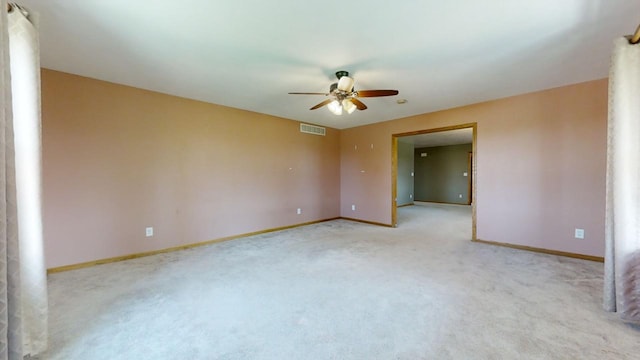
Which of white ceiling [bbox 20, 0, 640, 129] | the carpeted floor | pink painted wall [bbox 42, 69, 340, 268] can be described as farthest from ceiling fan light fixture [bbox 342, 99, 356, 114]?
pink painted wall [bbox 42, 69, 340, 268]

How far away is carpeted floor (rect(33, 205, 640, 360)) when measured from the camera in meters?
1.61

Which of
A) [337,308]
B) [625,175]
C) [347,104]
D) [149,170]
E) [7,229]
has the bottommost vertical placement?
[337,308]

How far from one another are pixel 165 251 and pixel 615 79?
16.7 ft

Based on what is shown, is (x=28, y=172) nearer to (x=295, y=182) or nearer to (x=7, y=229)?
(x=7, y=229)

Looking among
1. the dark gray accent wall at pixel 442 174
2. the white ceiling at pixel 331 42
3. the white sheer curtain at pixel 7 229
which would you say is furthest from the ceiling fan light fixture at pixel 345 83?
the dark gray accent wall at pixel 442 174

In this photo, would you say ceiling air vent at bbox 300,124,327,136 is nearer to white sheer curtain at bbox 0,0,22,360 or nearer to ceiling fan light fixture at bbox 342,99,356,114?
ceiling fan light fixture at bbox 342,99,356,114

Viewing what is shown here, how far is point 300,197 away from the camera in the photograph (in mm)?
5508

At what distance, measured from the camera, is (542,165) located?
362cm

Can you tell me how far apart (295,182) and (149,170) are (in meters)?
2.66

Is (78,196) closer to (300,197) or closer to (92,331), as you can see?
(92,331)

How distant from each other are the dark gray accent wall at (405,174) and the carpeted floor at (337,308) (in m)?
5.19

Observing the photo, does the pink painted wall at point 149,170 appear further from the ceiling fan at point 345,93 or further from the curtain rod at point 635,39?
the curtain rod at point 635,39

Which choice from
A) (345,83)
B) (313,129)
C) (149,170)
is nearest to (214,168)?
(149,170)

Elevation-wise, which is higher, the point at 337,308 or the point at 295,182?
the point at 295,182
